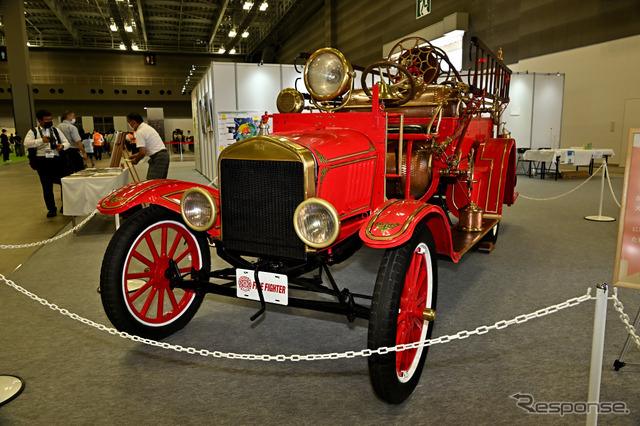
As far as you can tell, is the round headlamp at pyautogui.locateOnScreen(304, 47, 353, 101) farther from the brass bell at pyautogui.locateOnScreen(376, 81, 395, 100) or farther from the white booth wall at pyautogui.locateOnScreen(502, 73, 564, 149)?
the white booth wall at pyautogui.locateOnScreen(502, 73, 564, 149)

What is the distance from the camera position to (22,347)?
8.52ft

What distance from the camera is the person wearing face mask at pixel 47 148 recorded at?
6.24 m

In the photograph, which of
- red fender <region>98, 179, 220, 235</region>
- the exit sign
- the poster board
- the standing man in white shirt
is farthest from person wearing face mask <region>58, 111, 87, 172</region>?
the exit sign

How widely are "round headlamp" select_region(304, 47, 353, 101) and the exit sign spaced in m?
13.2

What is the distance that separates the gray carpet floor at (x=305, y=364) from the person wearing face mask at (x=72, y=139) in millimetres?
3875

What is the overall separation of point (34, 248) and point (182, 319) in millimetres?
3135

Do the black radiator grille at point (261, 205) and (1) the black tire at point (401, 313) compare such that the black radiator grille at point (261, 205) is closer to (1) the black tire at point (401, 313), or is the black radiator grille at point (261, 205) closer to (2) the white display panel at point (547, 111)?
(1) the black tire at point (401, 313)

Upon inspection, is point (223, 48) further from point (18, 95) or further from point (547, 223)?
point (547, 223)

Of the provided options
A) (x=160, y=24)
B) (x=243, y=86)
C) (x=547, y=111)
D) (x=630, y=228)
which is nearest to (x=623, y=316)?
(x=630, y=228)

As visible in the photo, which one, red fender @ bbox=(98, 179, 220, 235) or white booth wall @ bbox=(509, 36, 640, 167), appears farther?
white booth wall @ bbox=(509, 36, 640, 167)

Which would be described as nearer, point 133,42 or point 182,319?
point 182,319

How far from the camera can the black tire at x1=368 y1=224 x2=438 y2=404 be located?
185 cm

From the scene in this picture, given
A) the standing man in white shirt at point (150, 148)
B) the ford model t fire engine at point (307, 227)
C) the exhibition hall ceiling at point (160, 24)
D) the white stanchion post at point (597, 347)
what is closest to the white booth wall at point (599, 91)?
the ford model t fire engine at point (307, 227)

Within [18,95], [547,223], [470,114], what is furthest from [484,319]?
[18,95]
